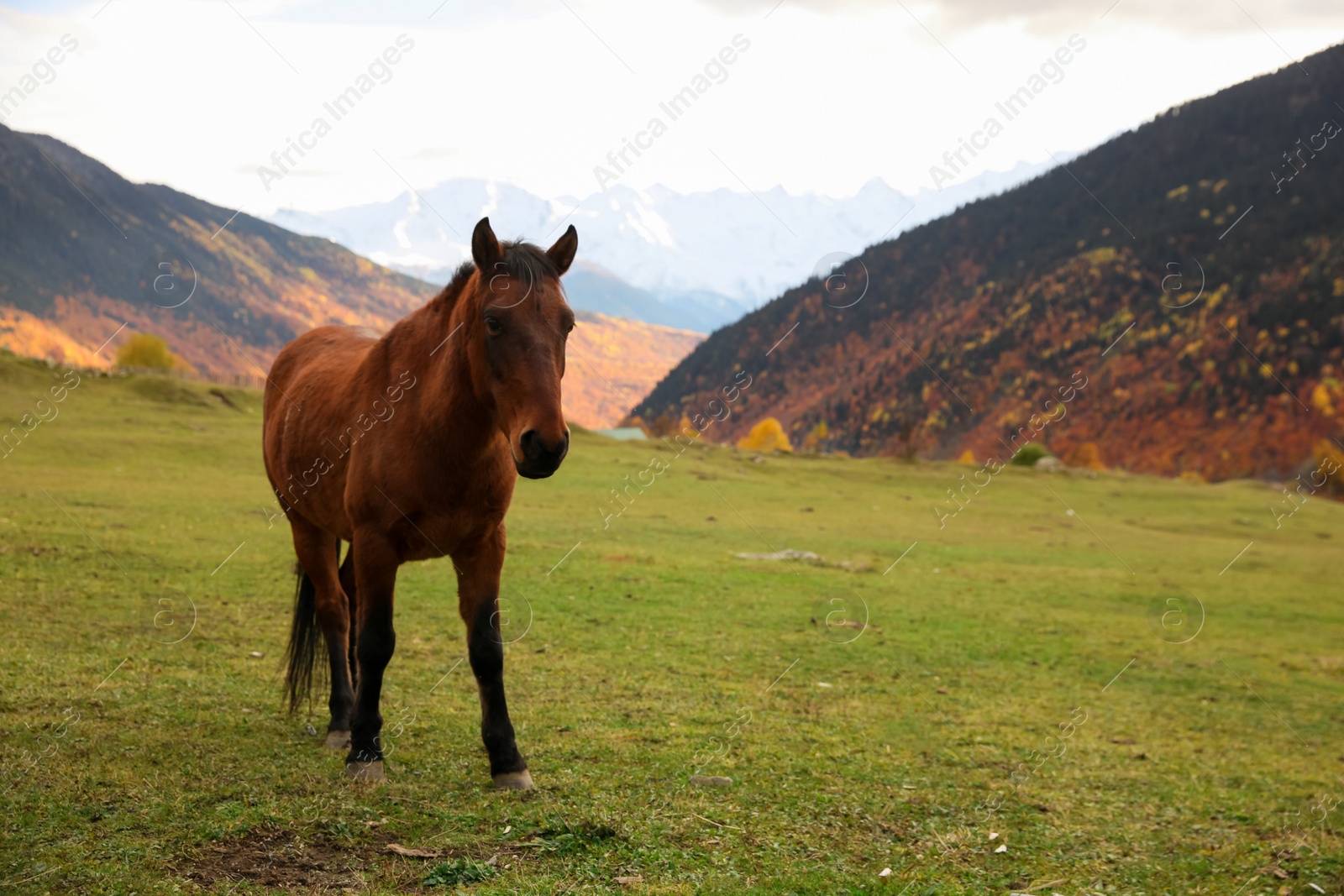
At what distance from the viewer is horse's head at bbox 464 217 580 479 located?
15.6 feet

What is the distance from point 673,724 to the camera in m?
7.85

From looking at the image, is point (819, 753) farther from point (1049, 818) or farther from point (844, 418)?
point (844, 418)

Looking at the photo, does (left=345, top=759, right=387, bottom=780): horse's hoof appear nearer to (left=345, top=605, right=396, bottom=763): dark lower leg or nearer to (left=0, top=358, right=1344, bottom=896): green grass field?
(left=345, top=605, right=396, bottom=763): dark lower leg

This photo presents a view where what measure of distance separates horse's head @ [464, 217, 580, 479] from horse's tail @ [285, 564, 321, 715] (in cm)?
303

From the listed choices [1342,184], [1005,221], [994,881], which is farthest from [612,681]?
[1005,221]

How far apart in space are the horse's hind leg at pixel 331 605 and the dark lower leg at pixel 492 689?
141cm

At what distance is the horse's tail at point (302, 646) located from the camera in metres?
7.26

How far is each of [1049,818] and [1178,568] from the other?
21.2m

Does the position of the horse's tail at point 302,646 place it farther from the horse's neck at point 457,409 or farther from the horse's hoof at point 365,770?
the horse's neck at point 457,409

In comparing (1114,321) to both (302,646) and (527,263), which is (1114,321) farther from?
(527,263)

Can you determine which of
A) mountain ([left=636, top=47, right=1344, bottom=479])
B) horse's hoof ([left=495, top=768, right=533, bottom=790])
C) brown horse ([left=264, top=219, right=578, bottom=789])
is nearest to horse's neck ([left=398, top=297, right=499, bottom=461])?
brown horse ([left=264, top=219, right=578, bottom=789])

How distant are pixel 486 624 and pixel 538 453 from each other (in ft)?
5.49

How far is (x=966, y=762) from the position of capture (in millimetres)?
7723

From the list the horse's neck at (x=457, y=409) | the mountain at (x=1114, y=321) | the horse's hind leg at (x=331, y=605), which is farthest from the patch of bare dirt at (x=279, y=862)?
the mountain at (x=1114, y=321)
